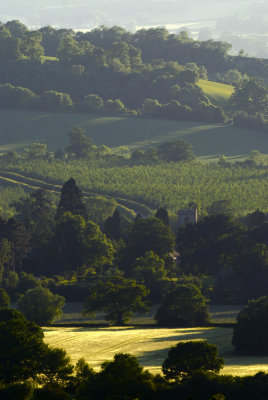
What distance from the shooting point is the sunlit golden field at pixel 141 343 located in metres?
93.2

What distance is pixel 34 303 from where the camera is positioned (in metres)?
125

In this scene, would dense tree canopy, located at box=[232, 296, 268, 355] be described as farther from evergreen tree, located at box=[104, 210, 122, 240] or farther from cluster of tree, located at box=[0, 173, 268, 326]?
evergreen tree, located at box=[104, 210, 122, 240]

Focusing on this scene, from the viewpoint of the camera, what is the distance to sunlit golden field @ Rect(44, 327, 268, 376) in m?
93.2

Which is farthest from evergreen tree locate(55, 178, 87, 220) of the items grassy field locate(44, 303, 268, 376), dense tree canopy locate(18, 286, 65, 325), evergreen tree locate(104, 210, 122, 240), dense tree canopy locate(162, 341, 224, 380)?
dense tree canopy locate(162, 341, 224, 380)

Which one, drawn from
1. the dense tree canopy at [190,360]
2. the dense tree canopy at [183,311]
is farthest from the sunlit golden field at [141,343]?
the dense tree canopy at [183,311]

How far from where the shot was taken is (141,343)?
105938 mm

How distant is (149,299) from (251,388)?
60.8 metres

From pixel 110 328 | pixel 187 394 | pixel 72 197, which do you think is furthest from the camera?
pixel 72 197

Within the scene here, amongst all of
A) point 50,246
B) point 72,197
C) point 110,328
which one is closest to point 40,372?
point 110,328

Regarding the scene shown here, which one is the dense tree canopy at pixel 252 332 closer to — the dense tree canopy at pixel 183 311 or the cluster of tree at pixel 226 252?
the dense tree canopy at pixel 183 311

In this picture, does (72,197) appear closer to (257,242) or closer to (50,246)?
(50,246)

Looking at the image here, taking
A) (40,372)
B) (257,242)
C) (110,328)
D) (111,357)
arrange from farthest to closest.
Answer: (257,242)
(110,328)
(111,357)
(40,372)

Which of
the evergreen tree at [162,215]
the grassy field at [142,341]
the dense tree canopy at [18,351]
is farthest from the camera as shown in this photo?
the evergreen tree at [162,215]

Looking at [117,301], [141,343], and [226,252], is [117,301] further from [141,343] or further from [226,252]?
[226,252]
